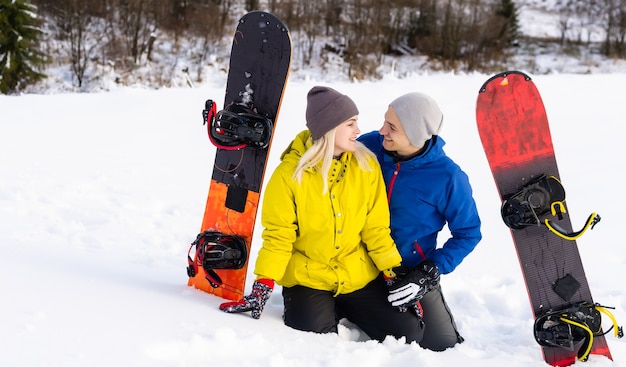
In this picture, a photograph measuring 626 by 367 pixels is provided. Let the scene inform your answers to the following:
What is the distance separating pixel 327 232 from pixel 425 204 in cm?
44

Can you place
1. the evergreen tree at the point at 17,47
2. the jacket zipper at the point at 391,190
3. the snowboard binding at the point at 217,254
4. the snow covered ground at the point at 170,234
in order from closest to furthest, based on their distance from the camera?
the snow covered ground at the point at 170,234 → the jacket zipper at the point at 391,190 → the snowboard binding at the point at 217,254 → the evergreen tree at the point at 17,47

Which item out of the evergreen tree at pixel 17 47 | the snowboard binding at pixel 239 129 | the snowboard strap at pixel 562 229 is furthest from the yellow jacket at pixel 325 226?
the evergreen tree at pixel 17 47

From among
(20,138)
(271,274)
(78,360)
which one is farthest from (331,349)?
(20,138)

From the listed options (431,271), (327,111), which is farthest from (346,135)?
(431,271)

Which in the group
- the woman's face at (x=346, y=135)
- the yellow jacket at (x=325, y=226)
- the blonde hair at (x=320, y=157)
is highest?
the woman's face at (x=346, y=135)

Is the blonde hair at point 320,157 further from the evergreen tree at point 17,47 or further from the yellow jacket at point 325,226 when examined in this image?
the evergreen tree at point 17,47

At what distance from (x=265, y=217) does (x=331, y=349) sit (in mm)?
574

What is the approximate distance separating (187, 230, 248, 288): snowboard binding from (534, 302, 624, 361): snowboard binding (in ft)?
4.15

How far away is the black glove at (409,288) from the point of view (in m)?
2.36

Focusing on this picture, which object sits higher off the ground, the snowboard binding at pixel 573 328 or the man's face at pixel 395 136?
the man's face at pixel 395 136

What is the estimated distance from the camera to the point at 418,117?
2.36 meters

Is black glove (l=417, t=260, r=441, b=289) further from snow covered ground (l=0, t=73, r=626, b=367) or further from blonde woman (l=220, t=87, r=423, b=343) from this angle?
snow covered ground (l=0, t=73, r=626, b=367)

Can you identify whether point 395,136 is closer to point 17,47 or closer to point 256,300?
point 256,300

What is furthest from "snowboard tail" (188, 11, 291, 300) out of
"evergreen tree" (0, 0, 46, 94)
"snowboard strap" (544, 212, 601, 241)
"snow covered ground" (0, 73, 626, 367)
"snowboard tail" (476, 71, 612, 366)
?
"evergreen tree" (0, 0, 46, 94)
